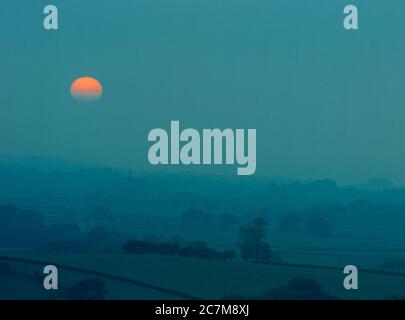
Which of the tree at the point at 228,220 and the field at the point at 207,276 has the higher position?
the tree at the point at 228,220

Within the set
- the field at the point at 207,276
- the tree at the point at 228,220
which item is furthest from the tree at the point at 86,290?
the tree at the point at 228,220

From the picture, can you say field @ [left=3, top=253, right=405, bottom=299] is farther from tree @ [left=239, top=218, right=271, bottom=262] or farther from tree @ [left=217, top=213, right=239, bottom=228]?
tree @ [left=217, top=213, right=239, bottom=228]

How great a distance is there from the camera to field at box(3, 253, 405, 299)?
7.11 metres

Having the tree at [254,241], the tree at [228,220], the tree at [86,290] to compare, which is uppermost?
the tree at [228,220]

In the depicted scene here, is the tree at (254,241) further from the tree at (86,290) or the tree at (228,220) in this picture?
the tree at (86,290)

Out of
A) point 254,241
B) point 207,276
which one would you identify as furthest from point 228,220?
point 207,276

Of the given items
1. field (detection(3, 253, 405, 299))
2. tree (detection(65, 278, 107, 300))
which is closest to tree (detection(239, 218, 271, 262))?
field (detection(3, 253, 405, 299))

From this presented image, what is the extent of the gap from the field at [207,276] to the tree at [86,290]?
50mm

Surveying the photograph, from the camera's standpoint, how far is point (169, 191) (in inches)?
279

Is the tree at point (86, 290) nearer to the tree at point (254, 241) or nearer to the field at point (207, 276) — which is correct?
the field at point (207, 276)

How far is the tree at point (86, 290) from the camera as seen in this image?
7.14 m

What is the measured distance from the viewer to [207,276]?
280 inches

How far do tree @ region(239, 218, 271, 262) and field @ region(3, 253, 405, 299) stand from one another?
0.04 meters

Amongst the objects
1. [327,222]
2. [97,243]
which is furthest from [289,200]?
[97,243]
